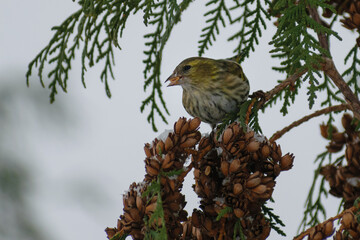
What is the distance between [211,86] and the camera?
1.91 metres

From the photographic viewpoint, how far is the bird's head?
190 cm

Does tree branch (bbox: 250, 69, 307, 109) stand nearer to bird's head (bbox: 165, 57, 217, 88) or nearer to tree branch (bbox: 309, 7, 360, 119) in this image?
tree branch (bbox: 309, 7, 360, 119)

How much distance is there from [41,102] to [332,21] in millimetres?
1126

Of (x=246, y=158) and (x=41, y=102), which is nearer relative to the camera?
(x=246, y=158)

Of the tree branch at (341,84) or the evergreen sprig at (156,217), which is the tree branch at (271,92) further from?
the evergreen sprig at (156,217)

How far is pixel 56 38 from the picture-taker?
1.80m

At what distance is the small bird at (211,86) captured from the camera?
5.91 ft

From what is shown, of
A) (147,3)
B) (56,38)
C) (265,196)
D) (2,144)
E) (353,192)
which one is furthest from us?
(2,144)

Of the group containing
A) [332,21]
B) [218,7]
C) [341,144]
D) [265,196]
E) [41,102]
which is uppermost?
[41,102]

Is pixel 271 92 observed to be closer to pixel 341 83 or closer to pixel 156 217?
pixel 341 83

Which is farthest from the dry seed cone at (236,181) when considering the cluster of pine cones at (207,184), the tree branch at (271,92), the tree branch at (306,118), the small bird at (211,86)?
the small bird at (211,86)

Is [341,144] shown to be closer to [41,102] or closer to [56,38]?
[56,38]

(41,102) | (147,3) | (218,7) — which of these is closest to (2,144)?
(41,102)

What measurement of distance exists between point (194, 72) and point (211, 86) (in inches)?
3.2
